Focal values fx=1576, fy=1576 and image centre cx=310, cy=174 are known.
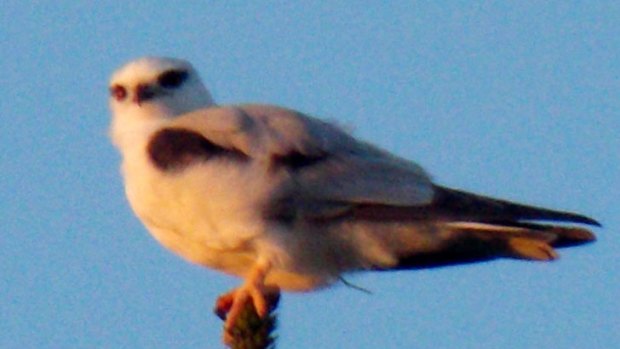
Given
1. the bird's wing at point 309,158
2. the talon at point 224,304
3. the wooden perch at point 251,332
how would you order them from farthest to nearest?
the bird's wing at point 309,158 < the talon at point 224,304 < the wooden perch at point 251,332

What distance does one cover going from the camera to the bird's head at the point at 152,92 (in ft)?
26.6

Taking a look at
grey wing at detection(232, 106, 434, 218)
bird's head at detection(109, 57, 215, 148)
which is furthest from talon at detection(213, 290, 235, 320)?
bird's head at detection(109, 57, 215, 148)

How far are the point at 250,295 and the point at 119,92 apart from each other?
2063 millimetres

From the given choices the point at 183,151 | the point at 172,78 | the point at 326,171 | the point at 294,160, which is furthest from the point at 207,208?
the point at 172,78

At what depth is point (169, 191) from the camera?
281 inches

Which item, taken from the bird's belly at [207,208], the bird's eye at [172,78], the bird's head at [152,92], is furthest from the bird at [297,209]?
the bird's eye at [172,78]

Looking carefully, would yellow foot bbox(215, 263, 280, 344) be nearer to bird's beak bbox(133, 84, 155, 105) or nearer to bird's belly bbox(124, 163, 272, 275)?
bird's belly bbox(124, 163, 272, 275)

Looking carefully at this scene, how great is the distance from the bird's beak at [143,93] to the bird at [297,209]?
0.62 meters

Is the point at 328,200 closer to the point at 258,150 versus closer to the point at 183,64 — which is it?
the point at 258,150

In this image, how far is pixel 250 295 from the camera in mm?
6684

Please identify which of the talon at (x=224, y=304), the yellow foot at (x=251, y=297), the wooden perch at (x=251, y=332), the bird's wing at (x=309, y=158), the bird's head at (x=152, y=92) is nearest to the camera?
the wooden perch at (x=251, y=332)

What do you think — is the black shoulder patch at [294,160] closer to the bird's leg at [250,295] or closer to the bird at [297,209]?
the bird at [297,209]

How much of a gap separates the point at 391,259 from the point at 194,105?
1.64m

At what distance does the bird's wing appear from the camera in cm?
720
